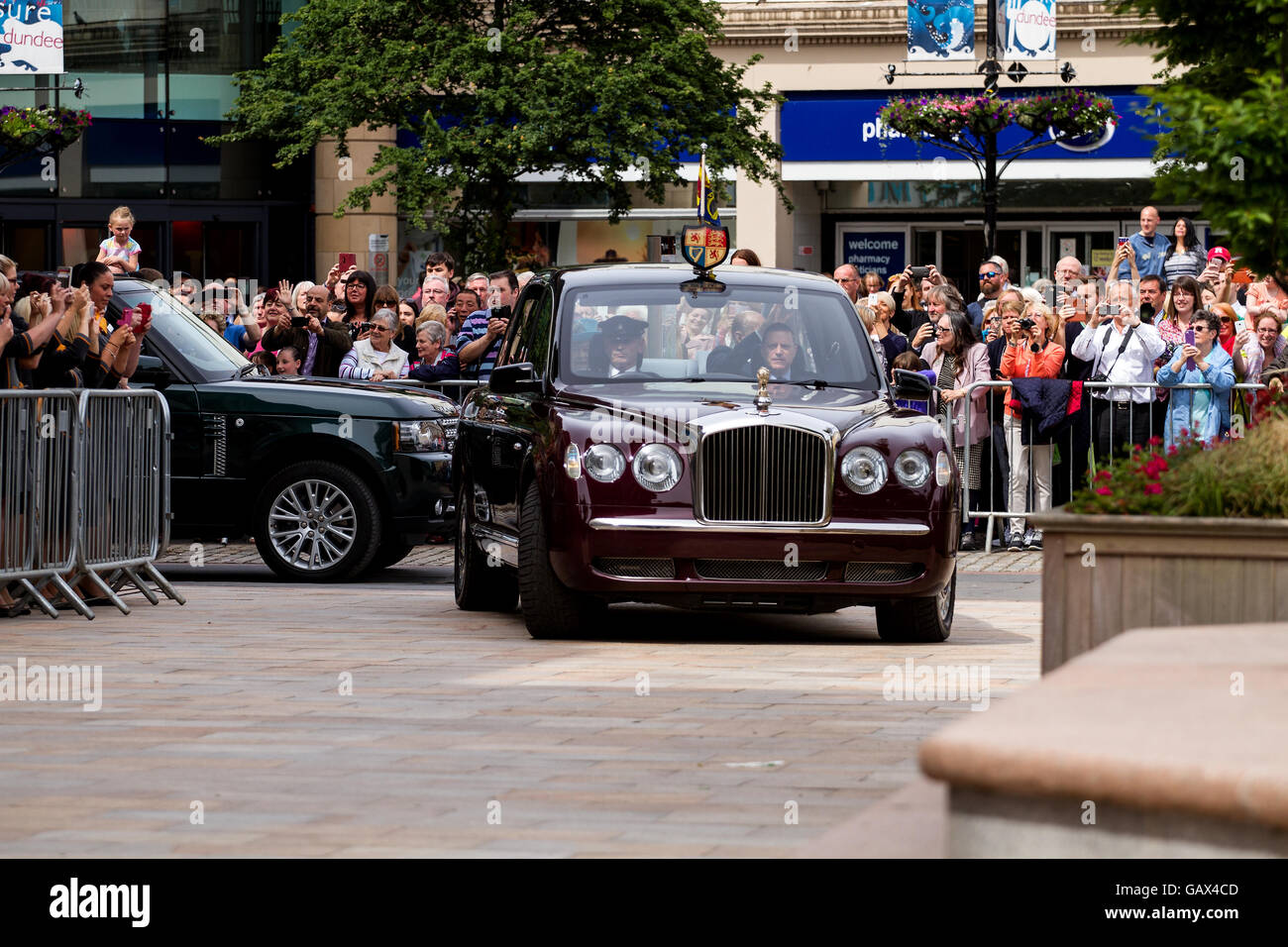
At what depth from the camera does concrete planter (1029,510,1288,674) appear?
7.89 m

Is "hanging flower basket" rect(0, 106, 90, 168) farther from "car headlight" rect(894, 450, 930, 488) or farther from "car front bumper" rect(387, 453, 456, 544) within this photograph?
"car headlight" rect(894, 450, 930, 488)

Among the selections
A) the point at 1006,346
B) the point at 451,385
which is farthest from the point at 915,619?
the point at 451,385

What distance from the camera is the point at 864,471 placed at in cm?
1153

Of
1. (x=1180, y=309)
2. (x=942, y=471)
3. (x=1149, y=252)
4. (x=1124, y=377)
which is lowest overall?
(x=942, y=471)

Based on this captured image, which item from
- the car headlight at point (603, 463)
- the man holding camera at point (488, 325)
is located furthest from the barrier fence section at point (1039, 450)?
the car headlight at point (603, 463)

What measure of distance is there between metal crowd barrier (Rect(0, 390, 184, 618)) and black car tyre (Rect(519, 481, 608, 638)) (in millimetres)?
2626

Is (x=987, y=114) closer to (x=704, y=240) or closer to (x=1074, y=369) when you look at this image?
(x=1074, y=369)

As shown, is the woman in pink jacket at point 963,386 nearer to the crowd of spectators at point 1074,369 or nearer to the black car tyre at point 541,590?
the crowd of spectators at point 1074,369

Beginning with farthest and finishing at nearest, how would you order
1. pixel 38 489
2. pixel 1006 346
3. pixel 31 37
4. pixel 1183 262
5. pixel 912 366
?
1. pixel 31 37
2. pixel 1183 262
3. pixel 1006 346
4. pixel 912 366
5. pixel 38 489

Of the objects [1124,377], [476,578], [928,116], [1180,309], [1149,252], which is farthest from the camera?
[928,116]

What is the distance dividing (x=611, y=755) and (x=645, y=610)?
19.8 feet

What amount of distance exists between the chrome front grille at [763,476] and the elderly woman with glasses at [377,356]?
22.8ft

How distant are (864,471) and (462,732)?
3.75m
